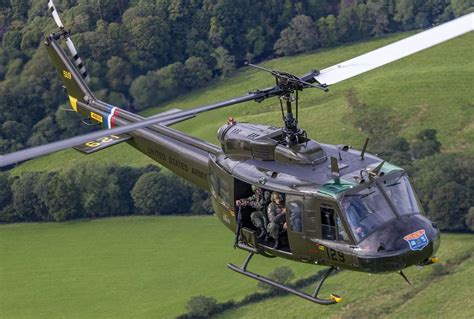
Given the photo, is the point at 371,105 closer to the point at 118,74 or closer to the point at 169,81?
the point at 169,81

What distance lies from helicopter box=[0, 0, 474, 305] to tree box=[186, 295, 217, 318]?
3612cm

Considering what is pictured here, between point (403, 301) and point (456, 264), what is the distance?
6461 mm

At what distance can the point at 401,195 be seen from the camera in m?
28.4

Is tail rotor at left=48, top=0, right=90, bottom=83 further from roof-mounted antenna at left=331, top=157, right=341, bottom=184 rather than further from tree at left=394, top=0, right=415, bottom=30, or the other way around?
tree at left=394, top=0, right=415, bottom=30

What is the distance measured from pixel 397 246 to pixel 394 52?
285 inches

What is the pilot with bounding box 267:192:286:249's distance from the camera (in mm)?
29562

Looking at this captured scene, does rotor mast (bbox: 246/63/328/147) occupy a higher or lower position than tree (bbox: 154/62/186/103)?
higher

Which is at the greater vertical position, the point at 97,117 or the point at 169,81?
the point at 97,117

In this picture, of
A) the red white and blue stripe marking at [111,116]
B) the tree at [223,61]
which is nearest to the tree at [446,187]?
the tree at [223,61]

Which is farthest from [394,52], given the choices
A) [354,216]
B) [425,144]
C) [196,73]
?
[196,73]

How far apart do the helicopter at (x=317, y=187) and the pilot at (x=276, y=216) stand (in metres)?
0.08

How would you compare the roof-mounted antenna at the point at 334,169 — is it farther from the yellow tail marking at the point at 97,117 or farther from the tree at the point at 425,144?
the tree at the point at 425,144

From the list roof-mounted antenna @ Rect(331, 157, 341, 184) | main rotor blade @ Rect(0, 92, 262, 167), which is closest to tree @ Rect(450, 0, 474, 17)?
main rotor blade @ Rect(0, 92, 262, 167)

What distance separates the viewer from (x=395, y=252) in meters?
26.9
